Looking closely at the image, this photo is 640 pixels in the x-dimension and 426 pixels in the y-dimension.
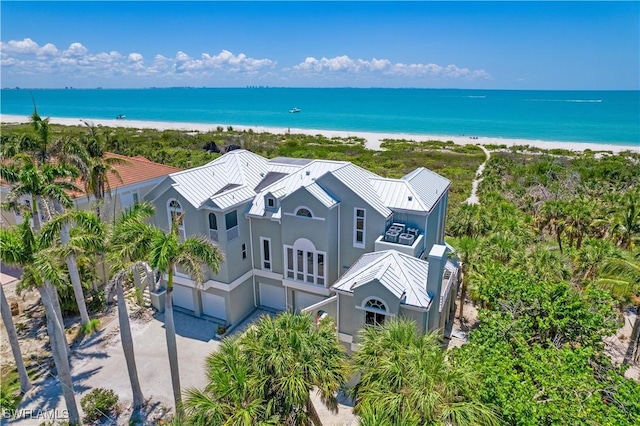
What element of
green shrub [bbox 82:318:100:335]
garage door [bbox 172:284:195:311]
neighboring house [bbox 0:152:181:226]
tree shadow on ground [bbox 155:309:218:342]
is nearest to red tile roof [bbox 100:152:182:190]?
neighboring house [bbox 0:152:181:226]

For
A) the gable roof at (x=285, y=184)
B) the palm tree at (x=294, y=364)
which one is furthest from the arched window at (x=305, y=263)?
the palm tree at (x=294, y=364)

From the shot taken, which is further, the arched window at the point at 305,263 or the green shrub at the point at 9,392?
the arched window at the point at 305,263

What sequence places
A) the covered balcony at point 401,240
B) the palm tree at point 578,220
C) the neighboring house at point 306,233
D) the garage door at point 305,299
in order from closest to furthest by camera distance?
the neighboring house at point 306,233, the covered balcony at point 401,240, the garage door at point 305,299, the palm tree at point 578,220

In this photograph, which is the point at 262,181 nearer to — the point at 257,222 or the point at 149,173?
the point at 257,222

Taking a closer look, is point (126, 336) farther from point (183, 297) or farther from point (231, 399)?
point (183, 297)

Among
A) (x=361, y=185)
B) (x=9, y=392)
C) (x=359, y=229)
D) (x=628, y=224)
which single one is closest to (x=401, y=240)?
(x=359, y=229)

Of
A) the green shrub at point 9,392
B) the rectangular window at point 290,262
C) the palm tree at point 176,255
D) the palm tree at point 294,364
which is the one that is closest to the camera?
the palm tree at point 294,364

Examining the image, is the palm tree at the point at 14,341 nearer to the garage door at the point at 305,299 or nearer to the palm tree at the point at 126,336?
the palm tree at the point at 126,336

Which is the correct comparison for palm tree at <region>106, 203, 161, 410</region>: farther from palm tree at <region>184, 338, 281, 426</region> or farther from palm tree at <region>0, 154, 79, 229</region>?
palm tree at <region>0, 154, 79, 229</region>
